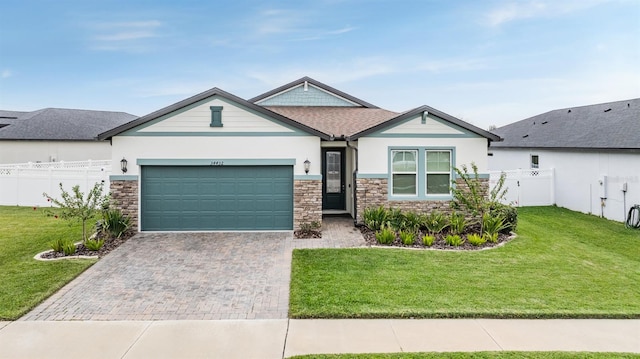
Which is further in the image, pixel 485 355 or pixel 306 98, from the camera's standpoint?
pixel 306 98

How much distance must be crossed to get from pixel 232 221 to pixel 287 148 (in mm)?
2917

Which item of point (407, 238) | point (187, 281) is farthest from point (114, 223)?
point (407, 238)

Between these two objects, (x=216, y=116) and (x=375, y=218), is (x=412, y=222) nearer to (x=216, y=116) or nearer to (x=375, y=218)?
(x=375, y=218)

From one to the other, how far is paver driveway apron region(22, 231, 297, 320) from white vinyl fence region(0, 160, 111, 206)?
7569mm

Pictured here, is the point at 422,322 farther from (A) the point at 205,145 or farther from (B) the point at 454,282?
(A) the point at 205,145

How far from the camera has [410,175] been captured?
13.8 metres

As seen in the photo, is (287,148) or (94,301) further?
(287,148)

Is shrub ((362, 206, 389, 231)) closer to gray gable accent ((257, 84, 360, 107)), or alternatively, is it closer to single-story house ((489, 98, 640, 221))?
gray gable accent ((257, 84, 360, 107))

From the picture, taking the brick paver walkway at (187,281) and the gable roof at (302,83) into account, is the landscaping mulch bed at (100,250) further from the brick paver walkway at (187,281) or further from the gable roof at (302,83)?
the gable roof at (302,83)

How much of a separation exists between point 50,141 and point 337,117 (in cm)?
2210

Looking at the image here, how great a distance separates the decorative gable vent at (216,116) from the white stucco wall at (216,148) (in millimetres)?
428

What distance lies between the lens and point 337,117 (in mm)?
16969

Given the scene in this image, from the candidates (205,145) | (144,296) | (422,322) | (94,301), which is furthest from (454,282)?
(205,145)

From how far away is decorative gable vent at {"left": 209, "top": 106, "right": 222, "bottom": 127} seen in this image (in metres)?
12.9
